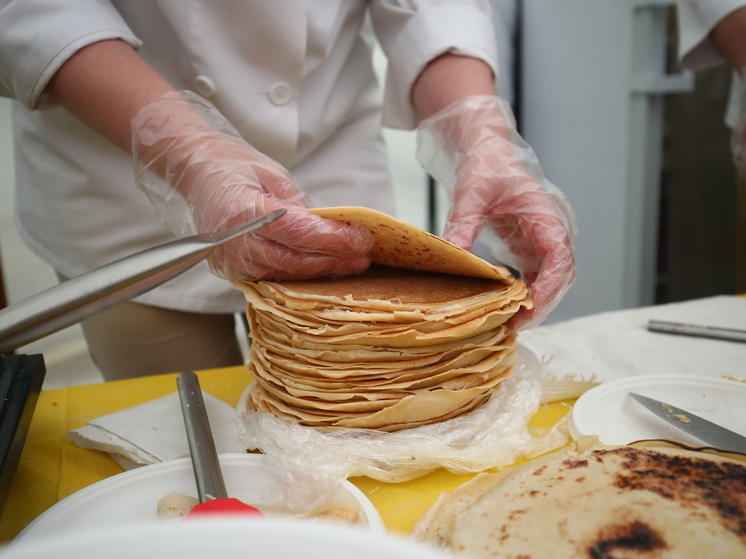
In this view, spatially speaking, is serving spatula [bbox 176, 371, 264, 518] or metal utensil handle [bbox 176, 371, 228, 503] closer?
serving spatula [bbox 176, 371, 264, 518]

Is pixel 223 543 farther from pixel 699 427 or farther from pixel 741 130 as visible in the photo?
pixel 741 130

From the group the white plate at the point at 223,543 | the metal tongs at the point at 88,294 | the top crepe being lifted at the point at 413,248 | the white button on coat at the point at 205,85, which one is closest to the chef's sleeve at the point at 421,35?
the white button on coat at the point at 205,85

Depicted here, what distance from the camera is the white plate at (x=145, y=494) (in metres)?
0.68

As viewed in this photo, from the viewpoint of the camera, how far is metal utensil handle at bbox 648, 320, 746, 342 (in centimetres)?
129

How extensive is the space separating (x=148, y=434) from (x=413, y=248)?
50 centimetres

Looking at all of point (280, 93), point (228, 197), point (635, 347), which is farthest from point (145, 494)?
point (635, 347)

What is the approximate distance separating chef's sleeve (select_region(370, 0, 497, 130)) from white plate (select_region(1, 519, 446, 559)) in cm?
123

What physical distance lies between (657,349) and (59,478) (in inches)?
46.3

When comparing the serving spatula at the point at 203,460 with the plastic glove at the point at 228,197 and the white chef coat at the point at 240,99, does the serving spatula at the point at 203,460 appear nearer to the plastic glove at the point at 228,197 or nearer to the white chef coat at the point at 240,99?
the plastic glove at the point at 228,197

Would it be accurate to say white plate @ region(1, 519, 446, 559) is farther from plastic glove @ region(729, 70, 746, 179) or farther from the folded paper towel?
plastic glove @ region(729, 70, 746, 179)

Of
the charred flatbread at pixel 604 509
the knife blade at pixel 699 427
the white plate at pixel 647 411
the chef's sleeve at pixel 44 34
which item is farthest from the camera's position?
the chef's sleeve at pixel 44 34

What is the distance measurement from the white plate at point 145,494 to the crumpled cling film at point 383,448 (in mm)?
29

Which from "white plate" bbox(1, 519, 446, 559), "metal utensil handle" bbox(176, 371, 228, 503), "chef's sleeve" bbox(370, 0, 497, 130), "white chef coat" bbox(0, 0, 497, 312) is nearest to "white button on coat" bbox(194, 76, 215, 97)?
"white chef coat" bbox(0, 0, 497, 312)

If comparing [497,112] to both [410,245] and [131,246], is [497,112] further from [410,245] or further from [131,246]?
[131,246]
